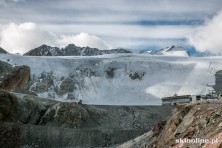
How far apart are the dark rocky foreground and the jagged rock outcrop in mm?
9606

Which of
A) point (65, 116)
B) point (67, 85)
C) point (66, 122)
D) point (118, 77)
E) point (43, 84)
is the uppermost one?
point (118, 77)

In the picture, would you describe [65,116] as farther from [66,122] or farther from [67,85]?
[67,85]

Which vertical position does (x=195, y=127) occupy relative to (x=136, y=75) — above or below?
below

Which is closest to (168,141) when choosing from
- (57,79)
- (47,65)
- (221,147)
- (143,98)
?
(221,147)

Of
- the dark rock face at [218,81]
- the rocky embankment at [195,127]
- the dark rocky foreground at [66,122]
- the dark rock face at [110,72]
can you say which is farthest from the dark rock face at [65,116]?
the dark rock face at [110,72]

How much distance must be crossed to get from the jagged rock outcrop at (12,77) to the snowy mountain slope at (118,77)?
61499mm

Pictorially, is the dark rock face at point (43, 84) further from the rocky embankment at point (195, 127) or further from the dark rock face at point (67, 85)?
the rocky embankment at point (195, 127)

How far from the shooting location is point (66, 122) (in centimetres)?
6569

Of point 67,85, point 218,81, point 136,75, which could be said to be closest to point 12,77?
point 67,85

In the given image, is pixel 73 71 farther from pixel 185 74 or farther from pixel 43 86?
pixel 185 74

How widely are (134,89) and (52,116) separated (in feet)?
302

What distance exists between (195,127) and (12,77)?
55.6 meters

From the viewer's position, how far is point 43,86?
14738 centimetres

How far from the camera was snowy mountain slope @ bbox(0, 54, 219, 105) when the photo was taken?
147m
